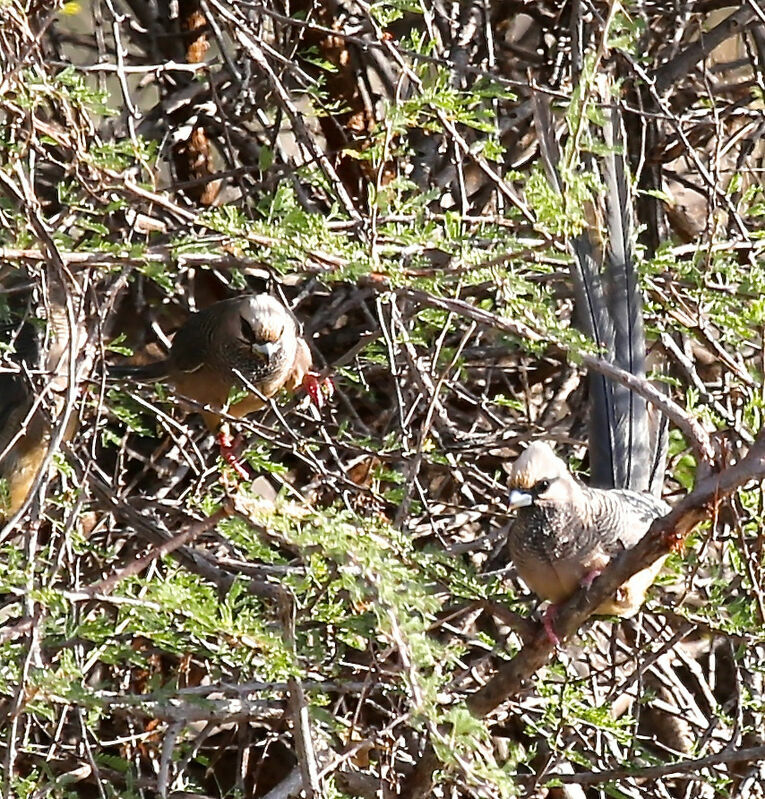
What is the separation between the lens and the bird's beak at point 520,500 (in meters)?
3.09

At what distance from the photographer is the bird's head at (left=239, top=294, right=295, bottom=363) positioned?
3.71 meters

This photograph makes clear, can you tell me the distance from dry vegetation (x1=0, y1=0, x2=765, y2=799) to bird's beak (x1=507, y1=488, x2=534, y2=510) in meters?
0.19

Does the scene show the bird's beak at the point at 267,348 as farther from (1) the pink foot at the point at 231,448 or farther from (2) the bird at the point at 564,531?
(2) the bird at the point at 564,531

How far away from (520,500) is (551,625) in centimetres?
45

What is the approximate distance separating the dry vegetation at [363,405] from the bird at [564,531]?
142 millimetres

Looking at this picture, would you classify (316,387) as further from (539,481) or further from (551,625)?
(551,625)

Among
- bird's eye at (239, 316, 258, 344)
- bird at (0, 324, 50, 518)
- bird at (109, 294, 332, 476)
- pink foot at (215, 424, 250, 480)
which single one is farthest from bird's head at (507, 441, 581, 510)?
bird at (0, 324, 50, 518)

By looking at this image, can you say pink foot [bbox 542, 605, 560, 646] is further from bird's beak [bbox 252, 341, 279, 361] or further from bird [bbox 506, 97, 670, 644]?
bird's beak [bbox 252, 341, 279, 361]

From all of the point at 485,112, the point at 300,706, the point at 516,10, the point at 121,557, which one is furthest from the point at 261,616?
the point at 516,10

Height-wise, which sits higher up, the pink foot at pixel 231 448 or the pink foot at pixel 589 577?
the pink foot at pixel 589 577

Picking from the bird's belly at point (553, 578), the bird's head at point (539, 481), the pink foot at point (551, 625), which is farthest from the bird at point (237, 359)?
the pink foot at point (551, 625)

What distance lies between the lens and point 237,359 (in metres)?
3.78

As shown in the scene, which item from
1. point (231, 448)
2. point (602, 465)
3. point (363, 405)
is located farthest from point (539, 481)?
point (363, 405)

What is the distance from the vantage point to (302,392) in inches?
156
